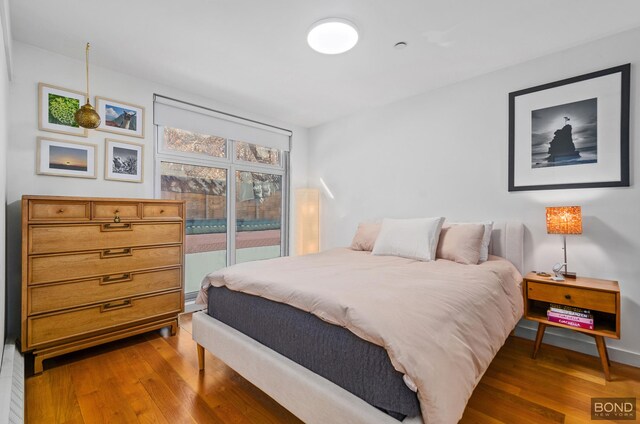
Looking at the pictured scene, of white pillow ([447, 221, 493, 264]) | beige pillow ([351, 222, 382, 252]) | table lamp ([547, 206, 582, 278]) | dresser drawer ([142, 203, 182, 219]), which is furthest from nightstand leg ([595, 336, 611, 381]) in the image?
dresser drawer ([142, 203, 182, 219])

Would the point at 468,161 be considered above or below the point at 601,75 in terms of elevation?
below

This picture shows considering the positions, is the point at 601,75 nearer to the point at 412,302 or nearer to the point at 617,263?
the point at 617,263

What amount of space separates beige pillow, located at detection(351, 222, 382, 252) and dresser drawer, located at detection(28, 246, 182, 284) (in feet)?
5.59

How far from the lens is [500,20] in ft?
6.40

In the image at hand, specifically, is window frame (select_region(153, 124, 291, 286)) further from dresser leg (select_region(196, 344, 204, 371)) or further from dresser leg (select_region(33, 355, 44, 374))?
dresser leg (select_region(196, 344, 204, 371))

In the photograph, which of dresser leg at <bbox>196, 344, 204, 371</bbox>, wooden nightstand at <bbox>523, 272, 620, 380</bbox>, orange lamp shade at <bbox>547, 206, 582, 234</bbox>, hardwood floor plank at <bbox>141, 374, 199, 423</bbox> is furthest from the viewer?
orange lamp shade at <bbox>547, 206, 582, 234</bbox>

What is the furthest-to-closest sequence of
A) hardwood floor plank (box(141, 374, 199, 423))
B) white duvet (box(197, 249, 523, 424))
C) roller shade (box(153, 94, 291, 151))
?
roller shade (box(153, 94, 291, 151))
hardwood floor plank (box(141, 374, 199, 423))
white duvet (box(197, 249, 523, 424))

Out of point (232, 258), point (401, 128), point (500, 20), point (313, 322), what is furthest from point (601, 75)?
point (232, 258)

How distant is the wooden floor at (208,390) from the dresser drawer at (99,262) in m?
0.62

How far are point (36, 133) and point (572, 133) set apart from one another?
416 centimetres

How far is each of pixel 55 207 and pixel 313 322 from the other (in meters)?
1.96

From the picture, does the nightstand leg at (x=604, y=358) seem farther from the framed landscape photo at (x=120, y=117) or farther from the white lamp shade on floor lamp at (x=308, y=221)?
the framed landscape photo at (x=120, y=117)

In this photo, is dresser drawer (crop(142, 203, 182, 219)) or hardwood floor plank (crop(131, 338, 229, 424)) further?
dresser drawer (crop(142, 203, 182, 219))

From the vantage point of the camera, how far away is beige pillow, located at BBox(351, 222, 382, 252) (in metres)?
2.95
